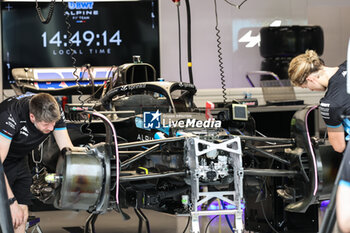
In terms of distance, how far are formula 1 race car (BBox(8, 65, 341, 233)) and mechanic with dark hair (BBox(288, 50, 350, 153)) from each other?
0.45 metres

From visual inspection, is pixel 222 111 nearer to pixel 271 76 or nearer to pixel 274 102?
pixel 274 102

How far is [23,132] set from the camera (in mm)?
4488

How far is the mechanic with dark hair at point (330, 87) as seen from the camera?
3912mm

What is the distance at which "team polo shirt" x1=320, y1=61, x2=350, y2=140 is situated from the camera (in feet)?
12.8

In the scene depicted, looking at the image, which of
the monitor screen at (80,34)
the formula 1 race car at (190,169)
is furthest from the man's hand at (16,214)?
the monitor screen at (80,34)

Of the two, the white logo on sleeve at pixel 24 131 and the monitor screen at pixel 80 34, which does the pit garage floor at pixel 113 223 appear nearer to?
the white logo on sleeve at pixel 24 131

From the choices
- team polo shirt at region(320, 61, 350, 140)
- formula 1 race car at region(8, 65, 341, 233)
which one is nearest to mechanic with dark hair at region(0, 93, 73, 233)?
formula 1 race car at region(8, 65, 341, 233)

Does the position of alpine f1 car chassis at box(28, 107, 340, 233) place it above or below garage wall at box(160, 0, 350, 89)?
below

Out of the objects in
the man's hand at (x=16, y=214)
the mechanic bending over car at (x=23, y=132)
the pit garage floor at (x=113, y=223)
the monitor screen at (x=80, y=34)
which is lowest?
the pit garage floor at (x=113, y=223)

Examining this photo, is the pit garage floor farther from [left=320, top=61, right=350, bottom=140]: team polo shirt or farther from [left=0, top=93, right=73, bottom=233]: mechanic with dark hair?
[left=320, top=61, right=350, bottom=140]: team polo shirt

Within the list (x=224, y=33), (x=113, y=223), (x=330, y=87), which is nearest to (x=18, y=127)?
(x=330, y=87)

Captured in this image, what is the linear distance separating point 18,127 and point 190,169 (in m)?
1.26

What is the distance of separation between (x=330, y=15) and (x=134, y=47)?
408 centimetres

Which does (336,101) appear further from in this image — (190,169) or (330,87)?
(190,169)
